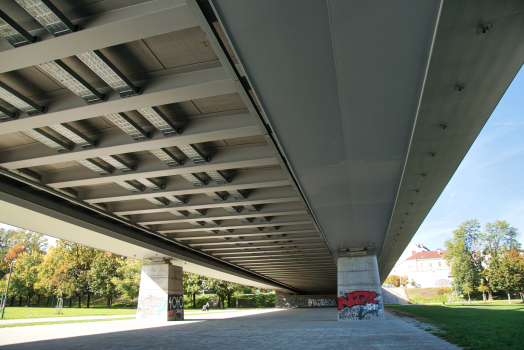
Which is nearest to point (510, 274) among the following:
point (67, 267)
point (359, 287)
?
point (359, 287)

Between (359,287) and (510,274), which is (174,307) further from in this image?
(510,274)

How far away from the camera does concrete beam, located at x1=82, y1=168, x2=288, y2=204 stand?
14508 mm

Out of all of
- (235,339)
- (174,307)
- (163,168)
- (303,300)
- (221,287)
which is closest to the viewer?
(235,339)

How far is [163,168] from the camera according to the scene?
13484 mm

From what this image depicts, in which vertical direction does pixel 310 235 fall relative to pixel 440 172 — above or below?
below

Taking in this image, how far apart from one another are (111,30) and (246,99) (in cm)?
344

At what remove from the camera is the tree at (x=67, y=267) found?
51969 mm

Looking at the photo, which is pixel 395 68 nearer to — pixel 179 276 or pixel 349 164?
pixel 349 164

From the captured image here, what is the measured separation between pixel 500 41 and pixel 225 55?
569cm

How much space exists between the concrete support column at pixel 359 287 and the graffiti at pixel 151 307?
14344mm

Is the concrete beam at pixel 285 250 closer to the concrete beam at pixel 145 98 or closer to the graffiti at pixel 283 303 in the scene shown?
the concrete beam at pixel 145 98

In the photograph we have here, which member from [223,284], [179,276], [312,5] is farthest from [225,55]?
[223,284]

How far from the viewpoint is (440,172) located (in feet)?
45.9

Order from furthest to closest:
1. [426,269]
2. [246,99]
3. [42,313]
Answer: [426,269]
[42,313]
[246,99]
